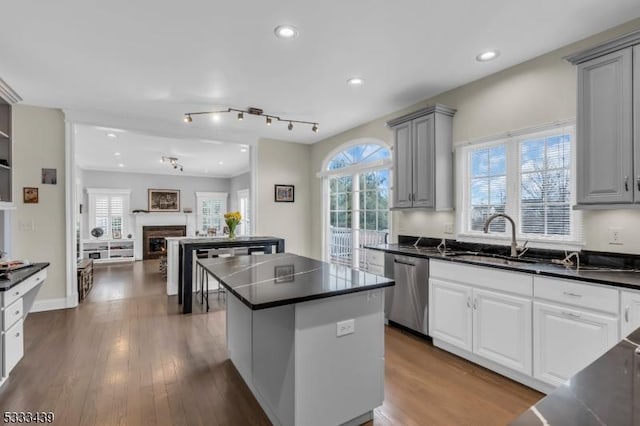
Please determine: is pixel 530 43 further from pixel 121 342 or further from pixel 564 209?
pixel 121 342

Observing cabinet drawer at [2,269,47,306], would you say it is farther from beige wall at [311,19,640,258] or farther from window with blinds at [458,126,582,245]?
window with blinds at [458,126,582,245]

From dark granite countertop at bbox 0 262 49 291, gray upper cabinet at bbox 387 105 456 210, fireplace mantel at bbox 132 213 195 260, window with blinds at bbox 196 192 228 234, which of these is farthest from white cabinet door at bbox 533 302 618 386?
fireplace mantel at bbox 132 213 195 260

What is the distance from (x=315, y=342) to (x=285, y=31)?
7.27 ft

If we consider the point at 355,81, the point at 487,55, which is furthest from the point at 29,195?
the point at 487,55

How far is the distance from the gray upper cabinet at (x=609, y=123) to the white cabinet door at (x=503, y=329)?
90 cm

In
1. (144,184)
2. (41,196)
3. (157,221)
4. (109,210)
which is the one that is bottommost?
(157,221)

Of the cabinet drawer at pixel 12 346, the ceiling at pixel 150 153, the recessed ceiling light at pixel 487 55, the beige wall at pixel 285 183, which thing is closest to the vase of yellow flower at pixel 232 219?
the beige wall at pixel 285 183

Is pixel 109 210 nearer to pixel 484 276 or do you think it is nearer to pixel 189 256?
pixel 189 256

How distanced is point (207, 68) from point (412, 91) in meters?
2.19

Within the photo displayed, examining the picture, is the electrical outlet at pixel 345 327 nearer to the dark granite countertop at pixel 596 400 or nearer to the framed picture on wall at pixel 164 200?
the dark granite countertop at pixel 596 400

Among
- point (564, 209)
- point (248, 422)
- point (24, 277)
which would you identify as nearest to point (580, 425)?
point (248, 422)

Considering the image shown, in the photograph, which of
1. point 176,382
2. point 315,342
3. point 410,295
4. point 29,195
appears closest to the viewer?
point 315,342

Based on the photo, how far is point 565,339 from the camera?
213 centimetres

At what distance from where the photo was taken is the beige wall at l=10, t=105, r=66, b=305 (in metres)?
4.10
